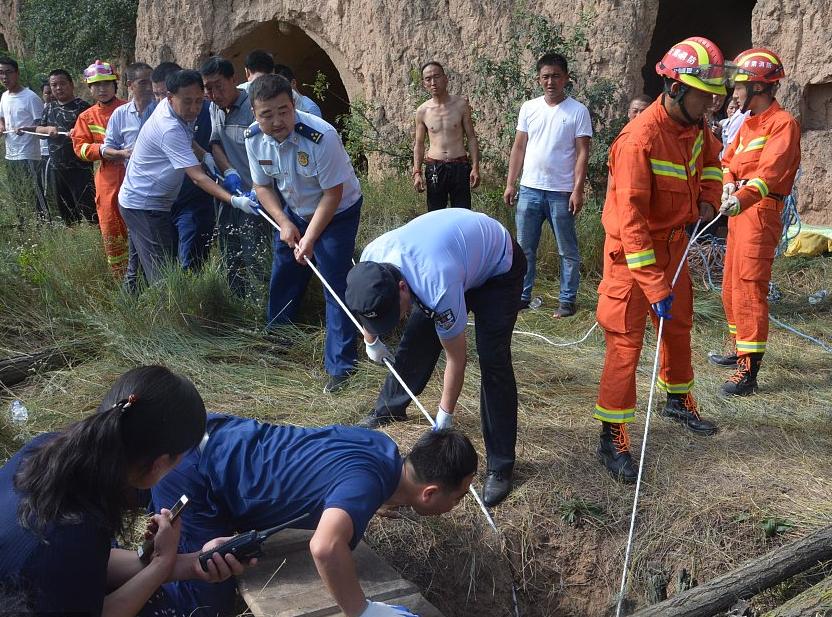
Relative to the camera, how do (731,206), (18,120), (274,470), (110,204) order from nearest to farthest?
(274,470)
(731,206)
(110,204)
(18,120)

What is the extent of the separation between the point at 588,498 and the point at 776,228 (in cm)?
221

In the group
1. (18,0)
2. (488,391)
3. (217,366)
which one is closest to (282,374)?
(217,366)

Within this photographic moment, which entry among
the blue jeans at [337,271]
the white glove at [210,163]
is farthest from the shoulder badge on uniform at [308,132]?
the white glove at [210,163]

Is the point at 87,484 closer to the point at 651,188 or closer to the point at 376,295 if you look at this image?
the point at 376,295

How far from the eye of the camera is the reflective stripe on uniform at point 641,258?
372 cm

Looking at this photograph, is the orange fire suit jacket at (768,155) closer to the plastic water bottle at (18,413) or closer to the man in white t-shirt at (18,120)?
the plastic water bottle at (18,413)

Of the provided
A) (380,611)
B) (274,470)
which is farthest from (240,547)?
(380,611)

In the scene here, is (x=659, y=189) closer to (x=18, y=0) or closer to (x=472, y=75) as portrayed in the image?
(x=472, y=75)

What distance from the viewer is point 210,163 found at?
5.84 metres

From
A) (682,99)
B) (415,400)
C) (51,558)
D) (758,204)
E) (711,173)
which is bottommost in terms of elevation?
(415,400)

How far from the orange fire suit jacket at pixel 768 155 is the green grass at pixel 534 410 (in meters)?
1.17

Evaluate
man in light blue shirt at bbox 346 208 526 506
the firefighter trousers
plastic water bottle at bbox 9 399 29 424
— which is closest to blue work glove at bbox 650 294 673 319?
the firefighter trousers

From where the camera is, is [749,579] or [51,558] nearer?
[51,558]

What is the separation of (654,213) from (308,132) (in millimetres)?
1881
